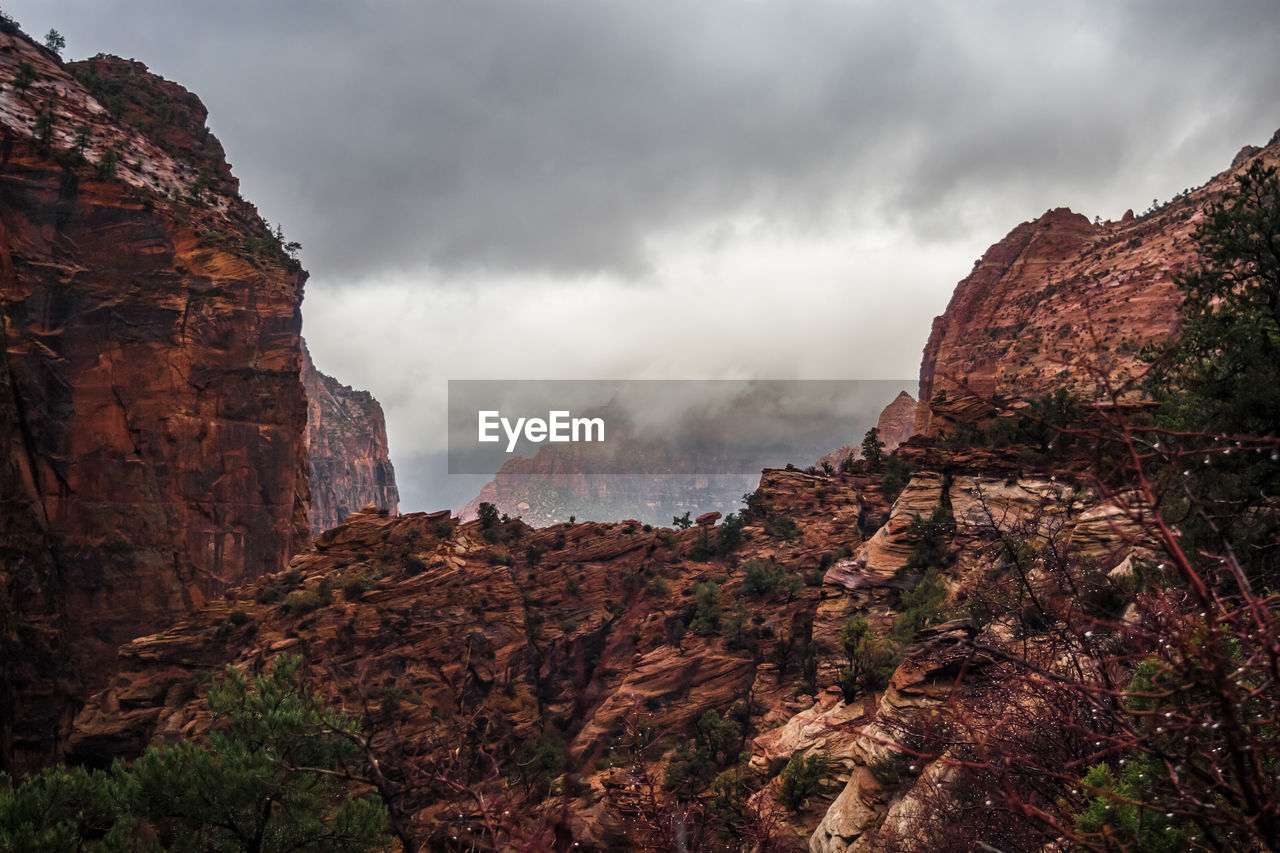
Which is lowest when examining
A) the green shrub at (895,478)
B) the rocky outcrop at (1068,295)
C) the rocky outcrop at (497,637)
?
the rocky outcrop at (497,637)

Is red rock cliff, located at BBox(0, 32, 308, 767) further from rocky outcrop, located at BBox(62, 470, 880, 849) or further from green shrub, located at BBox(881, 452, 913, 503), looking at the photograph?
green shrub, located at BBox(881, 452, 913, 503)

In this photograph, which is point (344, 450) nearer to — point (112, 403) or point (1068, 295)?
point (112, 403)

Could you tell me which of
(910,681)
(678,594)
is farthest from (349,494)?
(910,681)

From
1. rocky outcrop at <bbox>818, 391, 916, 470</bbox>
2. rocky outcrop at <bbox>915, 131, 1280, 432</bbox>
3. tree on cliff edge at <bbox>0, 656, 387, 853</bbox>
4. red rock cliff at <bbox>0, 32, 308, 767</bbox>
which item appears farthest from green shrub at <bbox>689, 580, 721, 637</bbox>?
rocky outcrop at <bbox>818, 391, 916, 470</bbox>

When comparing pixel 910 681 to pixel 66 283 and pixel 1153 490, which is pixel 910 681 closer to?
pixel 1153 490

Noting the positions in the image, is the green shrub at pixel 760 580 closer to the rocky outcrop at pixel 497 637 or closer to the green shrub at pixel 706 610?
the rocky outcrop at pixel 497 637

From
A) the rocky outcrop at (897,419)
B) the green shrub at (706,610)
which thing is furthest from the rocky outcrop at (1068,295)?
the rocky outcrop at (897,419)
